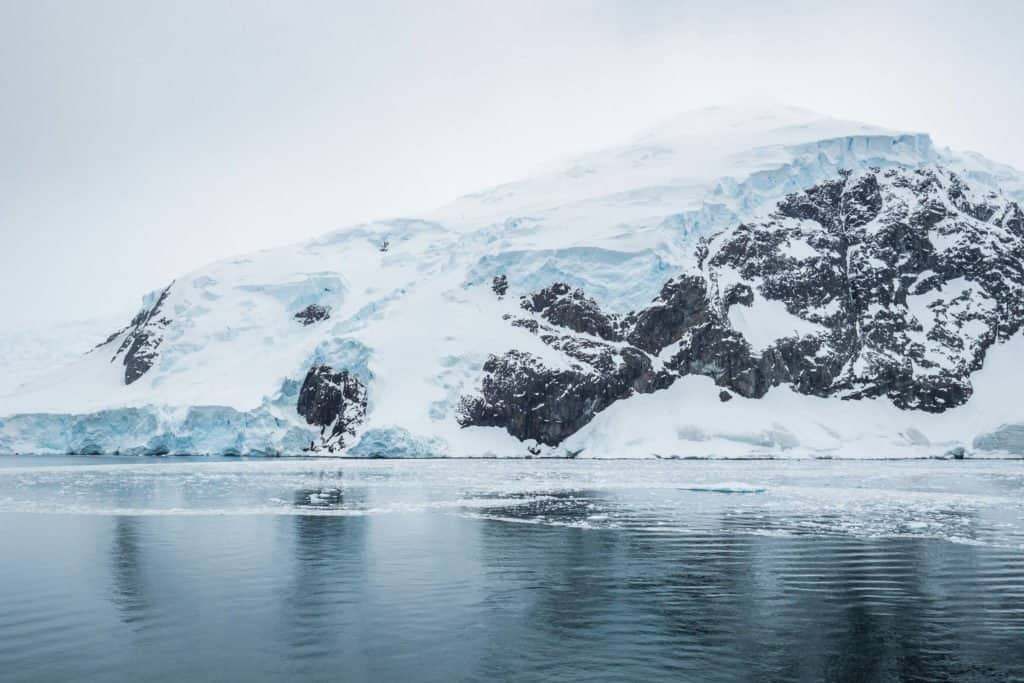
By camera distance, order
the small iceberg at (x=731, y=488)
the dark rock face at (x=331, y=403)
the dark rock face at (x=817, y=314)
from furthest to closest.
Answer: the dark rock face at (x=817, y=314) → the dark rock face at (x=331, y=403) → the small iceberg at (x=731, y=488)

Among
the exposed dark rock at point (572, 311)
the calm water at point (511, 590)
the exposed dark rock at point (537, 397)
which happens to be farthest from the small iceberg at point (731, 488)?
the exposed dark rock at point (572, 311)

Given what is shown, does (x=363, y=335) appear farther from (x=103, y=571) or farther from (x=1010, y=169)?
(x=1010, y=169)

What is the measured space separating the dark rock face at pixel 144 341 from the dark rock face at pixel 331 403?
34922 mm

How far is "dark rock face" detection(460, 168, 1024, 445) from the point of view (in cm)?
12845

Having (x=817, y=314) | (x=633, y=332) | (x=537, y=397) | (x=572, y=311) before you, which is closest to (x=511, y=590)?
(x=537, y=397)

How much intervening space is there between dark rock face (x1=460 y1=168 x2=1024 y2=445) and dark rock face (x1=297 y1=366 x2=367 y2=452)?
50.5 feet

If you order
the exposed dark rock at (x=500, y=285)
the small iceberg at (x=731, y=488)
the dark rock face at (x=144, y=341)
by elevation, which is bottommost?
the small iceberg at (x=731, y=488)

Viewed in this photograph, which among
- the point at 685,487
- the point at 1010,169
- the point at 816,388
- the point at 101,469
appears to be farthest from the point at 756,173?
the point at 101,469

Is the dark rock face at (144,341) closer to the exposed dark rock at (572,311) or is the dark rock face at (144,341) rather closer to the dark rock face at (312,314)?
the dark rock face at (312,314)

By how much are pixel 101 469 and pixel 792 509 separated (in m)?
64.2

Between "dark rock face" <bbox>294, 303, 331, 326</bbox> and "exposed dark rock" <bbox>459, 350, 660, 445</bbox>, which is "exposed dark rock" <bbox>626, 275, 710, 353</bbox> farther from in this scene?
"dark rock face" <bbox>294, 303, 331, 326</bbox>

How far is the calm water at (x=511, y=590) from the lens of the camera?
16109 millimetres

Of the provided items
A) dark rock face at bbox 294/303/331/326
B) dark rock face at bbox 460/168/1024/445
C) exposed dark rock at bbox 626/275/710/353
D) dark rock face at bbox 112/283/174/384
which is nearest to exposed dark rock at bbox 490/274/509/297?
dark rock face at bbox 460/168/1024/445

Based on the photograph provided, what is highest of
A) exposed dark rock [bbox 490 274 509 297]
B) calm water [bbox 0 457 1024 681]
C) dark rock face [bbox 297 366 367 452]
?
exposed dark rock [bbox 490 274 509 297]
